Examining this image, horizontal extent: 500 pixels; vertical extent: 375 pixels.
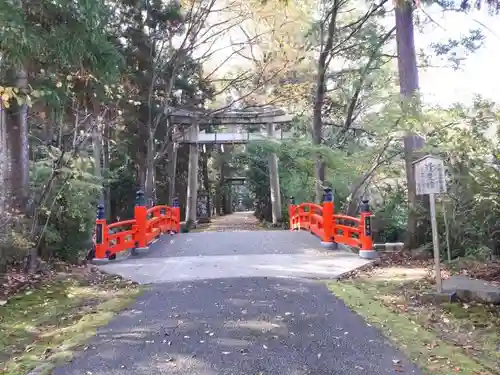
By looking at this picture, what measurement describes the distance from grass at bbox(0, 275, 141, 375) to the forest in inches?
30.1

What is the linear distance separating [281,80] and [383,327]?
Answer: 12656 mm

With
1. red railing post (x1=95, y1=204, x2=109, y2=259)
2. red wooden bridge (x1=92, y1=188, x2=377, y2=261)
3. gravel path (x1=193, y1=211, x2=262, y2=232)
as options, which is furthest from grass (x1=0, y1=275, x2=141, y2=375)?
gravel path (x1=193, y1=211, x2=262, y2=232)

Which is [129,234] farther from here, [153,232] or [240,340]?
[240,340]

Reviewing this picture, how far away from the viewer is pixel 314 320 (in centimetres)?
440

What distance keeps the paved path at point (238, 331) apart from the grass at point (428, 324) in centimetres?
18

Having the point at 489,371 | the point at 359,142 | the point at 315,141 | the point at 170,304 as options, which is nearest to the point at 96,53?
the point at 170,304

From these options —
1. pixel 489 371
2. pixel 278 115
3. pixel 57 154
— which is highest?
pixel 278 115

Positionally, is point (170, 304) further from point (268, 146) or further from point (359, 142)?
point (359, 142)

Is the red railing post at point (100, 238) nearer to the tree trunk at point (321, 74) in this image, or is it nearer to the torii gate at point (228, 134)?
the tree trunk at point (321, 74)

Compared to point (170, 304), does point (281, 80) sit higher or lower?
higher

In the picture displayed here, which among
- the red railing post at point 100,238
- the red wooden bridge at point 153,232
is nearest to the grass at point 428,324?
the red wooden bridge at point 153,232

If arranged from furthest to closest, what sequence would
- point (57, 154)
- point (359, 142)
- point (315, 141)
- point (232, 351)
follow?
point (359, 142), point (315, 141), point (57, 154), point (232, 351)

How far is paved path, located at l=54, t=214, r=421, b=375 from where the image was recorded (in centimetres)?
324

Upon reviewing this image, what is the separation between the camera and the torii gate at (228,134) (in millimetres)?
17688
